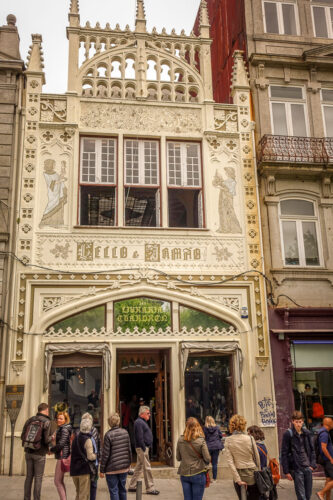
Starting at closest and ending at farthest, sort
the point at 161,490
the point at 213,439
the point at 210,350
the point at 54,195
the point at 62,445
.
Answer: the point at 62,445, the point at 161,490, the point at 213,439, the point at 210,350, the point at 54,195

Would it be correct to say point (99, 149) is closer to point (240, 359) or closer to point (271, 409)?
point (240, 359)

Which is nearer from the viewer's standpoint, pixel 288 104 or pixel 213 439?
pixel 213 439

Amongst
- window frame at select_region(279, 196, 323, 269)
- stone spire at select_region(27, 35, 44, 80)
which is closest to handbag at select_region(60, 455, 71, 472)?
window frame at select_region(279, 196, 323, 269)

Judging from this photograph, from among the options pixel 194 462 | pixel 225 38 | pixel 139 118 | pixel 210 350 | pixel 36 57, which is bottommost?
pixel 194 462

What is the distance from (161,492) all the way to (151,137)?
962 cm

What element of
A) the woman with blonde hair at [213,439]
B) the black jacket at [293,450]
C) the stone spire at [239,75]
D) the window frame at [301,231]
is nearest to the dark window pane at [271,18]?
the stone spire at [239,75]

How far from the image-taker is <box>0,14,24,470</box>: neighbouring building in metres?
12.6

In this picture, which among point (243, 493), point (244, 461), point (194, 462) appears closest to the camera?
point (243, 493)

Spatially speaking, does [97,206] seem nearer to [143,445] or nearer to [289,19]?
[143,445]

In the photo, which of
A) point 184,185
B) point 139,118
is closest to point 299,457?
point 184,185

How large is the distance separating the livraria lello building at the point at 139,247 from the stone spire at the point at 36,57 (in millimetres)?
43

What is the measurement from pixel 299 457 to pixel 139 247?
716 cm

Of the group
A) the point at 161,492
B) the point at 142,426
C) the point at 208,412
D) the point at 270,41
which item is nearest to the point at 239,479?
the point at 142,426

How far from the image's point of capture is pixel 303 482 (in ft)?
27.8
